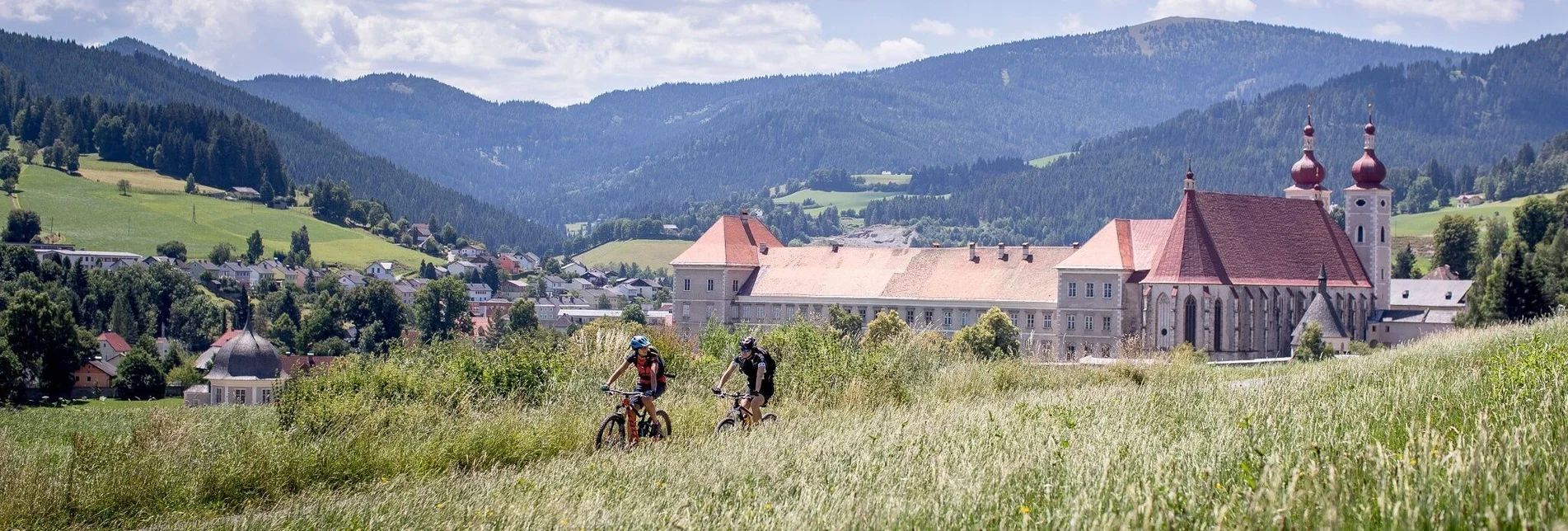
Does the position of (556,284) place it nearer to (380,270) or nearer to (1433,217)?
(380,270)

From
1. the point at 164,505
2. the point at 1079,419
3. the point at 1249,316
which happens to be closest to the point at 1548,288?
the point at 1249,316

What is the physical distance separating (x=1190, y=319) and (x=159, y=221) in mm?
116600

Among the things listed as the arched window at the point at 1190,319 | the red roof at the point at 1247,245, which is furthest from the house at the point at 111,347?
the red roof at the point at 1247,245

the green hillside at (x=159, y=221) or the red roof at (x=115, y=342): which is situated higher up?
the green hillside at (x=159, y=221)

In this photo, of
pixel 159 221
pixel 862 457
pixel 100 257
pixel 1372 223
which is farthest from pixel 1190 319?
pixel 159 221

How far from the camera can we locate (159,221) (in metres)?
158

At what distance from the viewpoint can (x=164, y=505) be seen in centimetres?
1361

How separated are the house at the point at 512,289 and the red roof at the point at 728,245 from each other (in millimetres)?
91500

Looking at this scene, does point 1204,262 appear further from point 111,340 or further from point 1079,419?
point 111,340

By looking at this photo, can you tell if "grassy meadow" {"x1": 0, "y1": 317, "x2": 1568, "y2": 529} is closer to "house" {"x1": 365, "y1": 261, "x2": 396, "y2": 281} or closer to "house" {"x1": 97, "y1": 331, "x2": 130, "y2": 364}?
"house" {"x1": 97, "y1": 331, "x2": 130, "y2": 364}

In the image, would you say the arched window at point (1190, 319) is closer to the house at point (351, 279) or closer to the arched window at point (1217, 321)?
the arched window at point (1217, 321)

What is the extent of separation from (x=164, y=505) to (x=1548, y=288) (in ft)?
231

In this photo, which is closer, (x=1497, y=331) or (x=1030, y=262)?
(x=1497, y=331)

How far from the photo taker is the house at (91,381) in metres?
73.2
